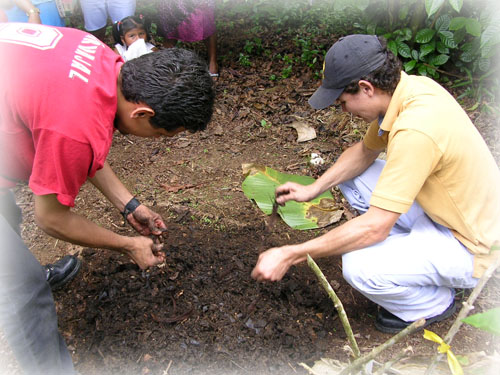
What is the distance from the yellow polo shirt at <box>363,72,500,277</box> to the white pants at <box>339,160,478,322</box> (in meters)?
0.07

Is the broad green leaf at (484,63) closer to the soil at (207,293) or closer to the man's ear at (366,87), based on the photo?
the soil at (207,293)

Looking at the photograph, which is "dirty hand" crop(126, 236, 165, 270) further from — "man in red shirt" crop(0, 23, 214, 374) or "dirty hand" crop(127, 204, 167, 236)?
"dirty hand" crop(127, 204, 167, 236)

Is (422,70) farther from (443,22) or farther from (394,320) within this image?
(394,320)

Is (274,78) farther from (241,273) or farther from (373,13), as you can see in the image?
(241,273)

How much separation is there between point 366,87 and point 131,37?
113 inches

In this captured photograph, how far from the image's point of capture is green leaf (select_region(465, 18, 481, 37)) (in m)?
3.42

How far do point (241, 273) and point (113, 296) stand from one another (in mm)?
716

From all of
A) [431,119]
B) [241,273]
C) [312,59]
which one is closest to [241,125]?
[312,59]

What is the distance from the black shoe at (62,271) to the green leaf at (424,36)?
11.1ft

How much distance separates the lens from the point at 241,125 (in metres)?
4.02

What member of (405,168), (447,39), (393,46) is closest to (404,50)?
(393,46)

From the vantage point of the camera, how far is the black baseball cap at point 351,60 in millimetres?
1886

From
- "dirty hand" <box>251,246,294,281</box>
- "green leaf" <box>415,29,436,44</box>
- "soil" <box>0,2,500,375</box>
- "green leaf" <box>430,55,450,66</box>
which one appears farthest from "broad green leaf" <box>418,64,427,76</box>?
"dirty hand" <box>251,246,294,281</box>

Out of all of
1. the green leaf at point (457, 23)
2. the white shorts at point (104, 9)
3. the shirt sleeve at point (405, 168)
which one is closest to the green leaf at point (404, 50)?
the green leaf at point (457, 23)
